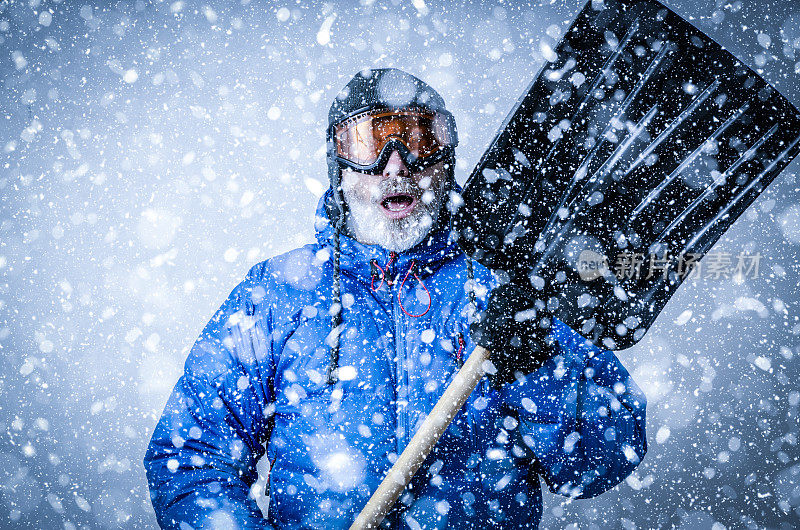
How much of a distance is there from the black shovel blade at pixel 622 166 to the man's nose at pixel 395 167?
0.38 m

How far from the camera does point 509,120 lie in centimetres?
133

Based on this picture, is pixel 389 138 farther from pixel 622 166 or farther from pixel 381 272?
pixel 622 166

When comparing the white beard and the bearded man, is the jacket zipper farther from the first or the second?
the white beard

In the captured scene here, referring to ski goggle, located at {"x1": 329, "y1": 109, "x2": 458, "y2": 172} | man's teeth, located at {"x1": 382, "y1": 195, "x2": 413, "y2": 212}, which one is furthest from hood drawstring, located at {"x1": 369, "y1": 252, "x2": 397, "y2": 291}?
ski goggle, located at {"x1": 329, "y1": 109, "x2": 458, "y2": 172}

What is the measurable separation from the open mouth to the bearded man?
32mm

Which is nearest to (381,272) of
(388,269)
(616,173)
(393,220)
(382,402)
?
(388,269)

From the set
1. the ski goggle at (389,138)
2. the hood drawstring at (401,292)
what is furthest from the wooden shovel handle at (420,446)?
the ski goggle at (389,138)

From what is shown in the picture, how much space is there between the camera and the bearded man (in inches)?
55.0

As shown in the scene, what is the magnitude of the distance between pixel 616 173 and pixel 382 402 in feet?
3.18

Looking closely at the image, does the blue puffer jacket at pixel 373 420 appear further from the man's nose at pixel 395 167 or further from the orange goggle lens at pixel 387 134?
the orange goggle lens at pixel 387 134

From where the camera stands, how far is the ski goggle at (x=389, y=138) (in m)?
1.73

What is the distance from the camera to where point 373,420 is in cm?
143

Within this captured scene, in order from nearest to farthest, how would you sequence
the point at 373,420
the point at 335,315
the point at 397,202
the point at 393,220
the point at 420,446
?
1. the point at 420,446
2. the point at 373,420
3. the point at 335,315
4. the point at 393,220
5. the point at 397,202

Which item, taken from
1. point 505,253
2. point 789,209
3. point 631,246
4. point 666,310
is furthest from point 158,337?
point 789,209
